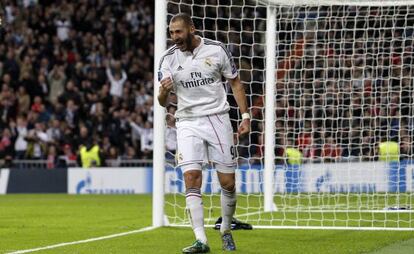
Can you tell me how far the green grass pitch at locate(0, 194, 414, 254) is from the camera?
31.0 ft

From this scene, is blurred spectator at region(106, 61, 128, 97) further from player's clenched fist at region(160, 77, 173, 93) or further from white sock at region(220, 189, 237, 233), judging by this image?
player's clenched fist at region(160, 77, 173, 93)

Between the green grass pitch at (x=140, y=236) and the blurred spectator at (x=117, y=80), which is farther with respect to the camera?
the blurred spectator at (x=117, y=80)

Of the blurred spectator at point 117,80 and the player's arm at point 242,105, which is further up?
the blurred spectator at point 117,80

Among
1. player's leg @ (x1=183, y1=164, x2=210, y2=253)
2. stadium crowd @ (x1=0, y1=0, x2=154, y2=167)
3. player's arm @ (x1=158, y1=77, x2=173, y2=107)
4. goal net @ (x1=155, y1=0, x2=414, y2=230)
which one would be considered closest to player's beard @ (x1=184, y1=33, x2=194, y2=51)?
player's arm @ (x1=158, y1=77, x2=173, y2=107)

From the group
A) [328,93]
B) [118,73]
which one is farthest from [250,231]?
[118,73]

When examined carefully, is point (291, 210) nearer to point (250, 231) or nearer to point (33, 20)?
point (250, 231)

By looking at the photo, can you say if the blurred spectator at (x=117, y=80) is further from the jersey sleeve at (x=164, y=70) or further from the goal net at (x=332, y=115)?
the jersey sleeve at (x=164, y=70)

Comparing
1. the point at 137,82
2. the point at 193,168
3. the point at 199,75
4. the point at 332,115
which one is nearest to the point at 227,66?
the point at 199,75

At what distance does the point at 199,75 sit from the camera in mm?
9297

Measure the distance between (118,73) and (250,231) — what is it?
1483 centimetres

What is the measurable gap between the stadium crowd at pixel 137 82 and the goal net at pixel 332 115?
0.18ft

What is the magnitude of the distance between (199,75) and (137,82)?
56.2 feet

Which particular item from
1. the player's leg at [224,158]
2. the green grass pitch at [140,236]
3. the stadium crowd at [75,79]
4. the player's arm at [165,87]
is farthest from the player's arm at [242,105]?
the stadium crowd at [75,79]

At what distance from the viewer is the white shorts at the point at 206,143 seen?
9.15 meters
